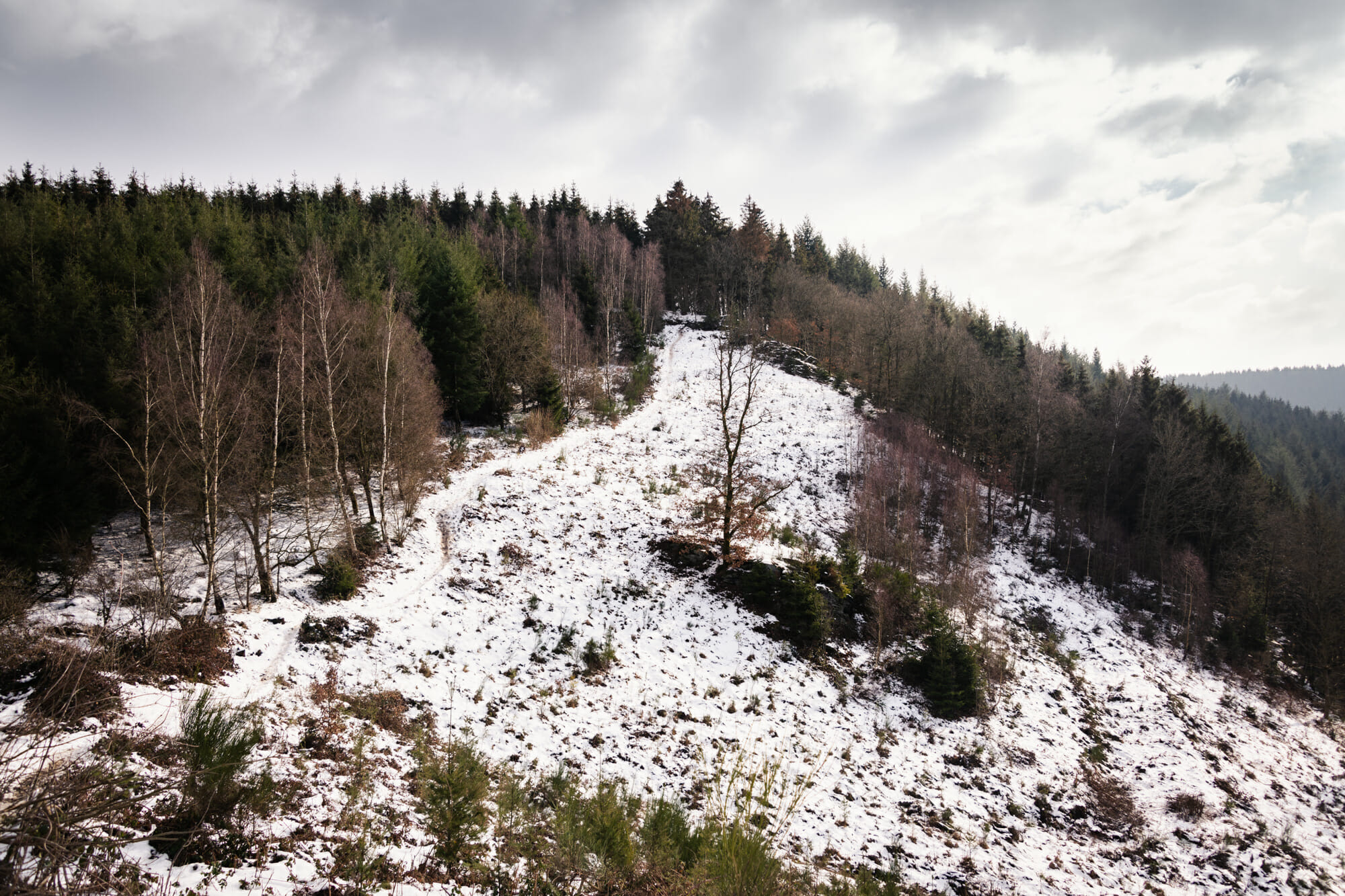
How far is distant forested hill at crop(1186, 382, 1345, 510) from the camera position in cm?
6581

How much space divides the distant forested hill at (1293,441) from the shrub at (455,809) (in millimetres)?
65761

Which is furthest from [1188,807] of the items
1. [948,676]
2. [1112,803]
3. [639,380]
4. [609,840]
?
[639,380]

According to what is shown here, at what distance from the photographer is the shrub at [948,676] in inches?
628

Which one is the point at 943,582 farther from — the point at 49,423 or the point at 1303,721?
the point at 49,423

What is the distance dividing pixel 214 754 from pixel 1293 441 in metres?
158

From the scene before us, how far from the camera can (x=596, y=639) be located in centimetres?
1489

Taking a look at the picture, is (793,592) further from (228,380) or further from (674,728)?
(228,380)

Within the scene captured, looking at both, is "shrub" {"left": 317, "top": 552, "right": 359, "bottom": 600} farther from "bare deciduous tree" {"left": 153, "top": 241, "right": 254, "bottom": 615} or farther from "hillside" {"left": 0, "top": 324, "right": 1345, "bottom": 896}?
"bare deciduous tree" {"left": 153, "top": 241, "right": 254, "bottom": 615}

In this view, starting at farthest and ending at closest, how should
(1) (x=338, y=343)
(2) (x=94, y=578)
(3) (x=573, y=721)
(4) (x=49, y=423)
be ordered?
(1) (x=338, y=343), (4) (x=49, y=423), (2) (x=94, y=578), (3) (x=573, y=721)

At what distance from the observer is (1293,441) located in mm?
98000

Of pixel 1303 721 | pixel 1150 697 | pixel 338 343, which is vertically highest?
pixel 338 343

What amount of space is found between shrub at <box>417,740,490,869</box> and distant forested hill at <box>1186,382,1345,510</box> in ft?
216

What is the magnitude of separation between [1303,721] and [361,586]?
4024 cm

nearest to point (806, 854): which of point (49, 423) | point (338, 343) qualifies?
point (338, 343)
